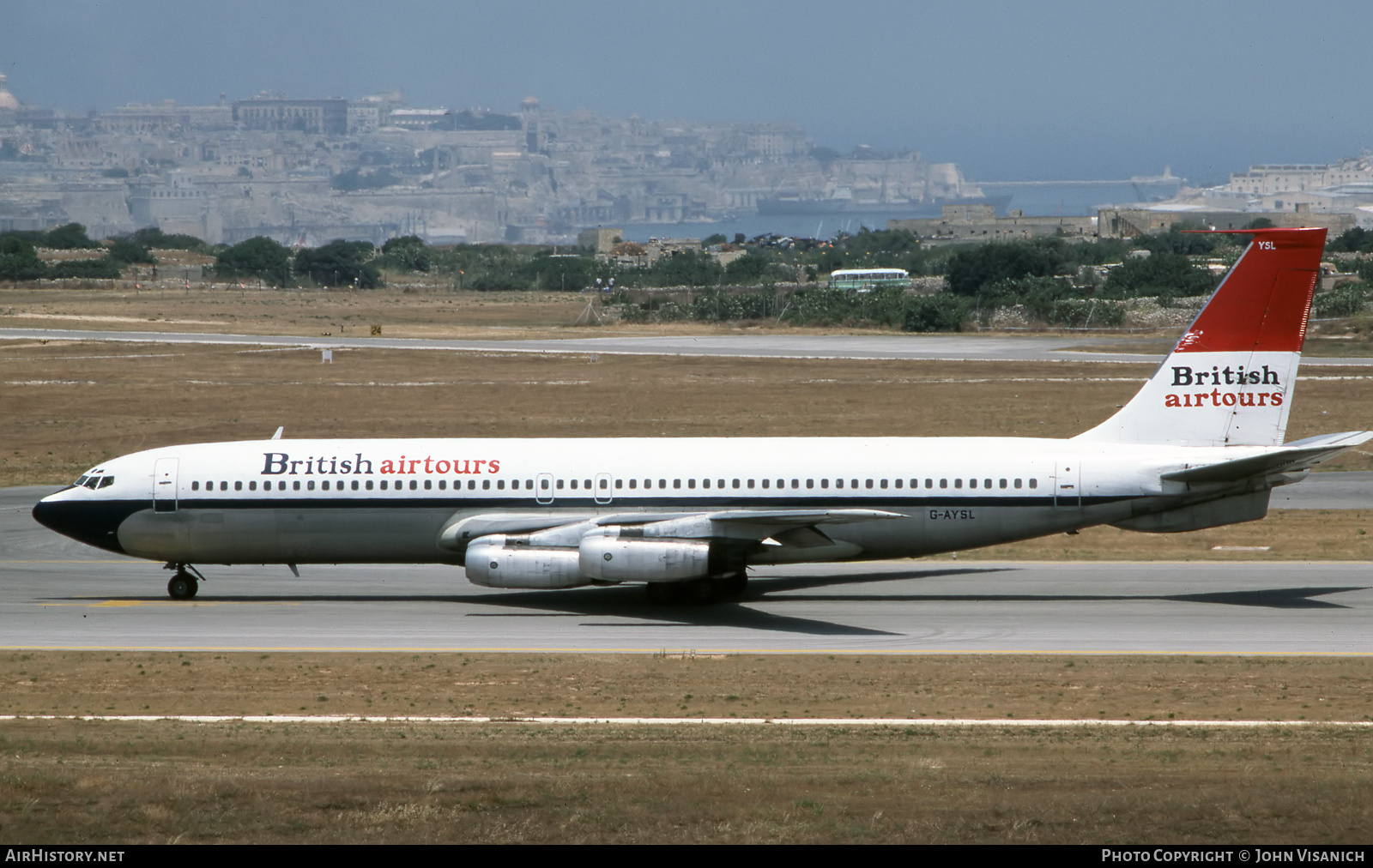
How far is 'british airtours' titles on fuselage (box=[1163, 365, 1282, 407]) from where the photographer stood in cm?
3356

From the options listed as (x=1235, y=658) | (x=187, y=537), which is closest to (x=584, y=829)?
(x=1235, y=658)

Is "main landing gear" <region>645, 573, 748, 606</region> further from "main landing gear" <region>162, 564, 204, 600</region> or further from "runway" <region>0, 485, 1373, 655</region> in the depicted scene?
"main landing gear" <region>162, 564, 204, 600</region>

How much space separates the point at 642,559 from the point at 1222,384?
13811mm

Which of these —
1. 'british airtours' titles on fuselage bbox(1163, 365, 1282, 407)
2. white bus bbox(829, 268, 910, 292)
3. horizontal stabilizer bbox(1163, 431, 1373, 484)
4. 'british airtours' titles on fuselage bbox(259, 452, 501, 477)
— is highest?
'british airtours' titles on fuselage bbox(1163, 365, 1282, 407)

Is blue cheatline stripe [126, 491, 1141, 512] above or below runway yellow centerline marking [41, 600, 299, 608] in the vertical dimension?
above

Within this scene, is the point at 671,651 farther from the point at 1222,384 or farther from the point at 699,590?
the point at 1222,384

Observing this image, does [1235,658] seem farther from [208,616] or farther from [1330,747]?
[208,616]

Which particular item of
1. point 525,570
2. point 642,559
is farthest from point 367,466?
point 642,559

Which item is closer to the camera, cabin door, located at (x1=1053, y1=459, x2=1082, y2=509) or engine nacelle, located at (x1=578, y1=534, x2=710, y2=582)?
engine nacelle, located at (x1=578, y1=534, x2=710, y2=582)

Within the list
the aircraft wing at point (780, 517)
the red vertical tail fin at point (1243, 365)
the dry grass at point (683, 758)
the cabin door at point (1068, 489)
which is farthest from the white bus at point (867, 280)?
the dry grass at point (683, 758)

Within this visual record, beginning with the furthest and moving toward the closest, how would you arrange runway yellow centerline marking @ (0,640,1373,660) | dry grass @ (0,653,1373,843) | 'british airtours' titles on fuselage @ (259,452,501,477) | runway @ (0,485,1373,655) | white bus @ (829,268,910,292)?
white bus @ (829,268,910,292)
'british airtours' titles on fuselage @ (259,452,501,477)
runway @ (0,485,1373,655)
runway yellow centerline marking @ (0,640,1373,660)
dry grass @ (0,653,1373,843)

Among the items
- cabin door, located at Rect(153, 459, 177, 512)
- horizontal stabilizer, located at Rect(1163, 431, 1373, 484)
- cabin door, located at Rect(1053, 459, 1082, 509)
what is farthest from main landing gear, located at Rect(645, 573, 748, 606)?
cabin door, located at Rect(153, 459, 177, 512)

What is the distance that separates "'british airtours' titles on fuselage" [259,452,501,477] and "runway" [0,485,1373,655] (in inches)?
122

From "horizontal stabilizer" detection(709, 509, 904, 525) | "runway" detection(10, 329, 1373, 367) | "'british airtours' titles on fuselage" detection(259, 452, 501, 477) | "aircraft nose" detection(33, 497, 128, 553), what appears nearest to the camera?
"horizontal stabilizer" detection(709, 509, 904, 525)
